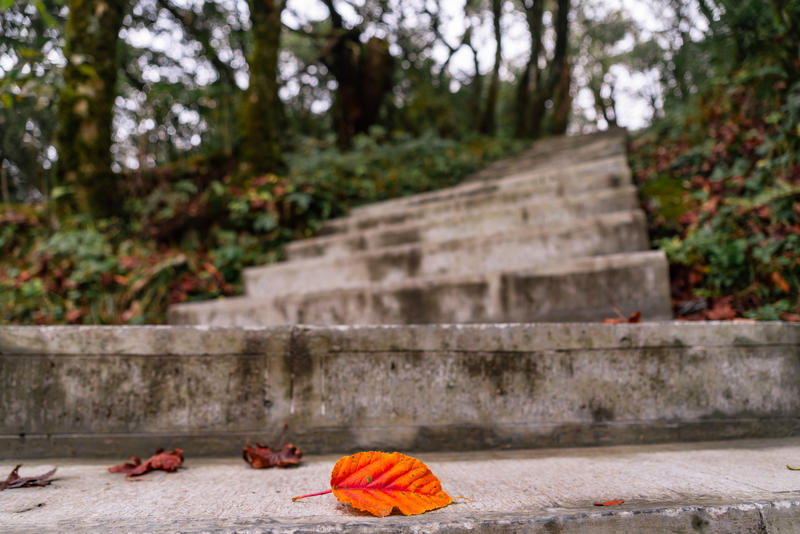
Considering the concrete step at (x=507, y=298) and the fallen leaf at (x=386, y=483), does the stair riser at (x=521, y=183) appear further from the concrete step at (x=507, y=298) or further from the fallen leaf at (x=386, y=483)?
the fallen leaf at (x=386, y=483)

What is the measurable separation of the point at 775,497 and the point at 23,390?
6.93ft

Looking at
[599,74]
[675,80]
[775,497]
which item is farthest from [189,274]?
[599,74]

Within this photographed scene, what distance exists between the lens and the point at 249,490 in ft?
3.55

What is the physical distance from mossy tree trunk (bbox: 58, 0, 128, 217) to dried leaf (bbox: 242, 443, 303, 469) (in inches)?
119

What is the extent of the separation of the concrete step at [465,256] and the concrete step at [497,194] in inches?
31.7

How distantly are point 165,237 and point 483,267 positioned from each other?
102 inches

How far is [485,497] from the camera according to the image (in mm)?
1002

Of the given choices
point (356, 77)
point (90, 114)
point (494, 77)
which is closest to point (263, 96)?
point (90, 114)

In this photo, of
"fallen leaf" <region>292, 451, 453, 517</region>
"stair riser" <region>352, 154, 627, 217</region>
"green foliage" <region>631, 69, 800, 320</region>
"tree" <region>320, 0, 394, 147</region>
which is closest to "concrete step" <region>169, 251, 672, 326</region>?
"green foliage" <region>631, 69, 800, 320</region>

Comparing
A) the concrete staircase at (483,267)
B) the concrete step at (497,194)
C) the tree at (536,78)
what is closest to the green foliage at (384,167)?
the concrete step at (497,194)

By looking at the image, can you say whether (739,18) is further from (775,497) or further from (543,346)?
(775,497)

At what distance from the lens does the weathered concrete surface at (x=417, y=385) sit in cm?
140

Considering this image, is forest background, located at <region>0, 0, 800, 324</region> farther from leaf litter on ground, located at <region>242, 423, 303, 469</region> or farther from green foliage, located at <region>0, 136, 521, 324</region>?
leaf litter on ground, located at <region>242, 423, 303, 469</region>

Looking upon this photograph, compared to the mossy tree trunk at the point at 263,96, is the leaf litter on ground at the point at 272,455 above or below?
below
